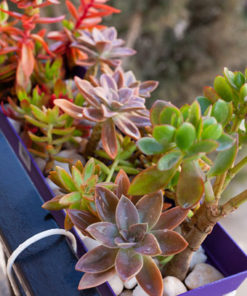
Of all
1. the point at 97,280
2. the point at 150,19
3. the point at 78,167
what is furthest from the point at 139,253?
the point at 150,19

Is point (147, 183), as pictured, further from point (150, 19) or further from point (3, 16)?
point (150, 19)

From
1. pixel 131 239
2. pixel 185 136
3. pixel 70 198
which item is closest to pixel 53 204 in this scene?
pixel 70 198

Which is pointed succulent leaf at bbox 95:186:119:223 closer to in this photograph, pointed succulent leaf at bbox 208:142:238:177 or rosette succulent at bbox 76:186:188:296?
rosette succulent at bbox 76:186:188:296

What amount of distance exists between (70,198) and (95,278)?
0.12 m

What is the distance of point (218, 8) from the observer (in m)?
2.35

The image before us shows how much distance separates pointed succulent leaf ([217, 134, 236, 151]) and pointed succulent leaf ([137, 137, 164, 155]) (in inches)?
2.4

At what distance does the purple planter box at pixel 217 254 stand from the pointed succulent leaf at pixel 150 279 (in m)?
0.05

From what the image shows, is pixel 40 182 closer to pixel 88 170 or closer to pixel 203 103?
pixel 88 170

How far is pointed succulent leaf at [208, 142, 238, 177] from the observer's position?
1.42 ft

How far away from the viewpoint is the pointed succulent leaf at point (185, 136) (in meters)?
0.39

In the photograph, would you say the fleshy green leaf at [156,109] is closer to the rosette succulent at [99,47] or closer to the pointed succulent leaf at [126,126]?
the pointed succulent leaf at [126,126]

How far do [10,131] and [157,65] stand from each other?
191 cm

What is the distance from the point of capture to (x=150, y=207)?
1.58 feet

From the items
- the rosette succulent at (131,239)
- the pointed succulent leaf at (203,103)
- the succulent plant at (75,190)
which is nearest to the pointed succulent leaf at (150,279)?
the rosette succulent at (131,239)
